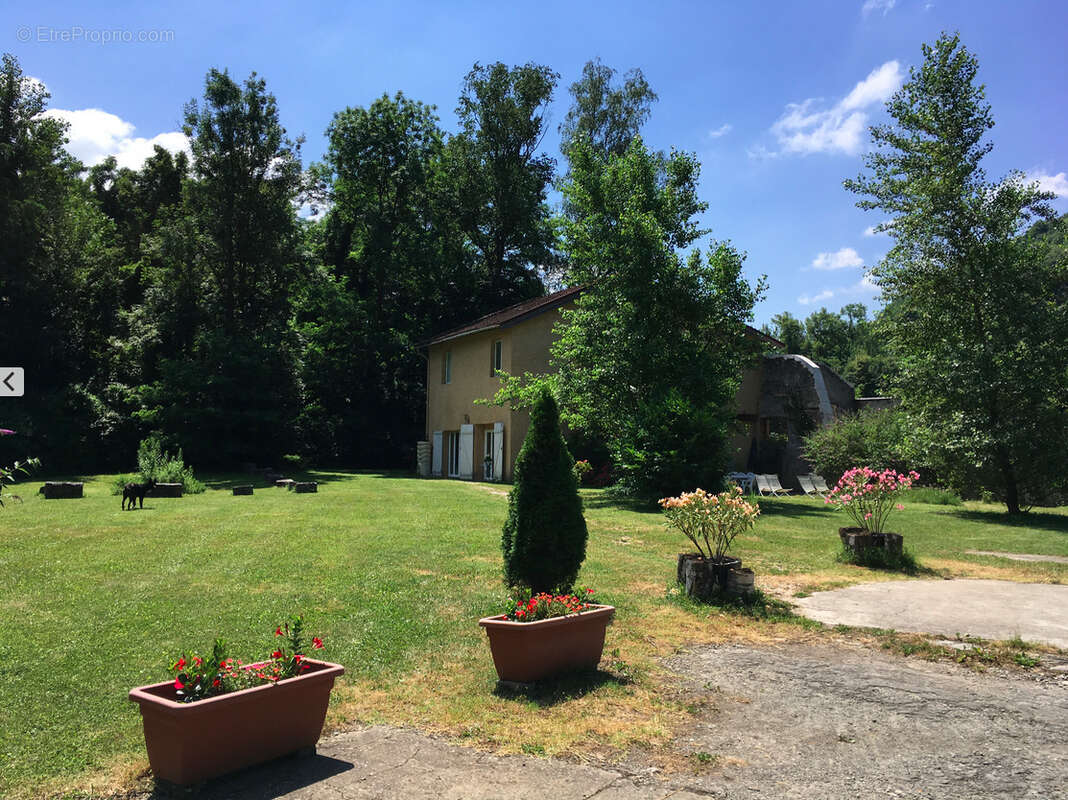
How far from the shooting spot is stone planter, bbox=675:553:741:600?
7281 mm

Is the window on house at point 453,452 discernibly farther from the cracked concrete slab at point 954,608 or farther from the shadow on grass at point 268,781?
the shadow on grass at point 268,781

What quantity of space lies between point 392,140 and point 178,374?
1513 centimetres

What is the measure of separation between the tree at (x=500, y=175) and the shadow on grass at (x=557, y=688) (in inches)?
1226

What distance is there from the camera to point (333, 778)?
355 centimetres

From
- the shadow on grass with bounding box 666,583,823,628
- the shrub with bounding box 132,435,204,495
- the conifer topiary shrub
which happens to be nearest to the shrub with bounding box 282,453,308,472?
the shrub with bounding box 132,435,204,495

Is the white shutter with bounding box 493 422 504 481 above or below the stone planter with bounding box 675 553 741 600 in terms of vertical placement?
above

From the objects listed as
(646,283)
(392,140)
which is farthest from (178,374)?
(646,283)

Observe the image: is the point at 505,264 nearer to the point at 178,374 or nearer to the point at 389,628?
the point at 178,374

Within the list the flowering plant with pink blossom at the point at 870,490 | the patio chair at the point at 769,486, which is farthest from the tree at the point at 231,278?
the flowering plant with pink blossom at the point at 870,490

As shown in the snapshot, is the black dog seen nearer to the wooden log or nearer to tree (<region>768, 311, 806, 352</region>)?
the wooden log

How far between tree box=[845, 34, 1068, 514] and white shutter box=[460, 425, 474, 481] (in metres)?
13.9

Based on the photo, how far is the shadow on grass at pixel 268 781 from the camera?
11.1 feet

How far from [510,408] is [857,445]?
1078 cm

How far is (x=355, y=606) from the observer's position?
6.79 m
